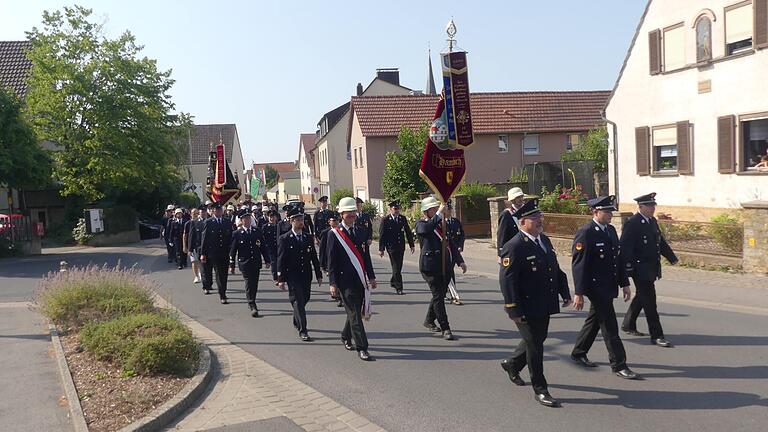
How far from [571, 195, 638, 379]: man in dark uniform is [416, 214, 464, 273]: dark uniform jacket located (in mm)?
2234

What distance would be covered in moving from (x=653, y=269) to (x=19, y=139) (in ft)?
81.4

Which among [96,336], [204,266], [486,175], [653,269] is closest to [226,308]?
[204,266]

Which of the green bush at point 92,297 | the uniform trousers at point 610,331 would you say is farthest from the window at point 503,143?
the uniform trousers at point 610,331

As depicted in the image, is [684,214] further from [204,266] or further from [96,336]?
[96,336]

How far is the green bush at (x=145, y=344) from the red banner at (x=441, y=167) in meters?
4.97

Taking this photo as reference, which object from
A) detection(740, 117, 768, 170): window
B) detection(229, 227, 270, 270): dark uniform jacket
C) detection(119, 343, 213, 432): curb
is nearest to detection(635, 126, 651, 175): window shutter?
detection(740, 117, 768, 170): window

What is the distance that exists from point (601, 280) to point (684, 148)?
14531mm

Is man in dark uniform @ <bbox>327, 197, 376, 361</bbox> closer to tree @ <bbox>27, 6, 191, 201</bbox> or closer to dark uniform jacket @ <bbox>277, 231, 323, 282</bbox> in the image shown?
dark uniform jacket @ <bbox>277, 231, 323, 282</bbox>

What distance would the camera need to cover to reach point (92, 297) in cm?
988

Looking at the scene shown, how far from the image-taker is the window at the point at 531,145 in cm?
3747

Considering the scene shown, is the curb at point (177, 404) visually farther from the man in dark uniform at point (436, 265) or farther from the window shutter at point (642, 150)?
the window shutter at point (642, 150)

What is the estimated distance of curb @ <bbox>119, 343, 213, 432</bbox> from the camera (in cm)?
582

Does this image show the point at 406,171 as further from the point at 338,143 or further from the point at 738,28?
the point at 338,143

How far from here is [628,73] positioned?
22047 mm
